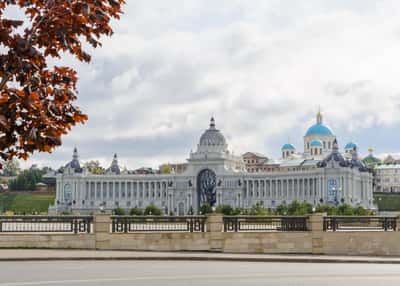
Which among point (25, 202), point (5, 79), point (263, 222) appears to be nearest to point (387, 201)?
point (25, 202)

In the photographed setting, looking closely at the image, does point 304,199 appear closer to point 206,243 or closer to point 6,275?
point 206,243

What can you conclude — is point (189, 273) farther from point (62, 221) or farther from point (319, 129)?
point (319, 129)

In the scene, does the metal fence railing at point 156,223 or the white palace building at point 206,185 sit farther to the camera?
the white palace building at point 206,185

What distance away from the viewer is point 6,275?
19.9m

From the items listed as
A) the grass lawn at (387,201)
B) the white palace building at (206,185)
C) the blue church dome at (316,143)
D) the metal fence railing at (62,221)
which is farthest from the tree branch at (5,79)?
the blue church dome at (316,143)

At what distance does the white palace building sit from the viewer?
520ft

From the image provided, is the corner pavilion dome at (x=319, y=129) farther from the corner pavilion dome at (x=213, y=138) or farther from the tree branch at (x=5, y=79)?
the tree branch at (x=5, y=79)

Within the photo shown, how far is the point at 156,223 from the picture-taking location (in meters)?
31.6

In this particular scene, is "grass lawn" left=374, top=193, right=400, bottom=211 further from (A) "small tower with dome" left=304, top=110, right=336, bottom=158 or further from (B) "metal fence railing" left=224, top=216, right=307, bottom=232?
(B) "metal fence railing" left=224, top=216, right=307, bottom=232

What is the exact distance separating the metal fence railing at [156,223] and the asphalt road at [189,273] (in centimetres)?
465

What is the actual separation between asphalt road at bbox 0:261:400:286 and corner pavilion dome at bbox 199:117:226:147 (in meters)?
150

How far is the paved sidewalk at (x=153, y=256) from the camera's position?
26013mm

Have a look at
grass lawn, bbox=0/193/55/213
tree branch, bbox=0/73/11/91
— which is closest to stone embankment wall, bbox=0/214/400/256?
tree branch, bbox=0/73/11/91

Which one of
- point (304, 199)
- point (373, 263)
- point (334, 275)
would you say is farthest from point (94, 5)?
point (304, 199)
